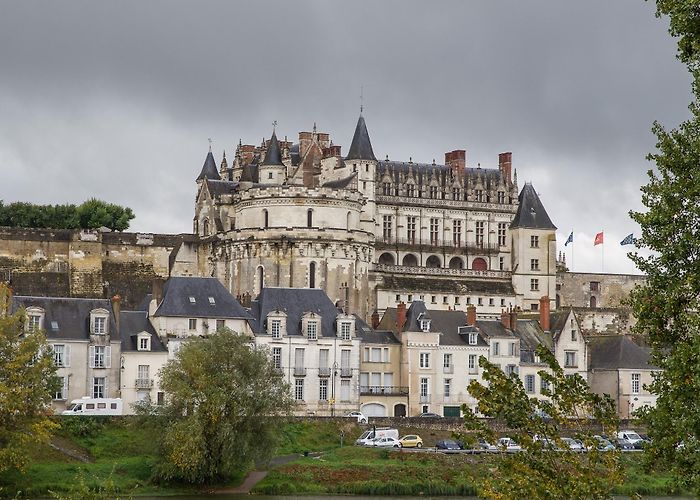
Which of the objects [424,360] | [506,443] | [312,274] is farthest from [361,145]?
[506,443]

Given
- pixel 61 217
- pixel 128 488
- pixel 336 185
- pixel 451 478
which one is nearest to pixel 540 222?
pixel 336 185

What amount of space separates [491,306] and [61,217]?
102 ft

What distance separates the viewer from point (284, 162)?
100 metres

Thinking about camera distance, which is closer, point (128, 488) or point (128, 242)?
point (128, 488)

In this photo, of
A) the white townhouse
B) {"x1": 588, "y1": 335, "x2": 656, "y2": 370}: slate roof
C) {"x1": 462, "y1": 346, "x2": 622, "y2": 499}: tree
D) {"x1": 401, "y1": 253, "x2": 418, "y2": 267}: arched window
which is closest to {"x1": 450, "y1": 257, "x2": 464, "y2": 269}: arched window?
{"x1": 401, "y1": 253, "x2": 418, "y2": 267}: arched window

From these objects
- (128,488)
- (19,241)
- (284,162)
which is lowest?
(128,488)

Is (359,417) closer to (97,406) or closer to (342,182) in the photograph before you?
(97,406)

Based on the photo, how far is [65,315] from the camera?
209 ft

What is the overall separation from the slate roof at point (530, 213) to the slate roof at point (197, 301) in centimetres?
3583

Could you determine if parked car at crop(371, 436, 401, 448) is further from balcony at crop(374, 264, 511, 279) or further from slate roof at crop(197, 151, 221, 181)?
slate roof at crop(197, 151, 221, 181)

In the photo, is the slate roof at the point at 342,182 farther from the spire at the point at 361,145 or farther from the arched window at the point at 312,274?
the arched window at the point at 312,274

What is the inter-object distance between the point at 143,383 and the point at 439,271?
3538 cm

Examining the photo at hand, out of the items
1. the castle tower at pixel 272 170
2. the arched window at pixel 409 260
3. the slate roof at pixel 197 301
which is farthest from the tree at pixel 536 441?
the arched window at pixel 409 260

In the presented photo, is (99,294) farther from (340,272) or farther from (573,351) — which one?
(573,351)
